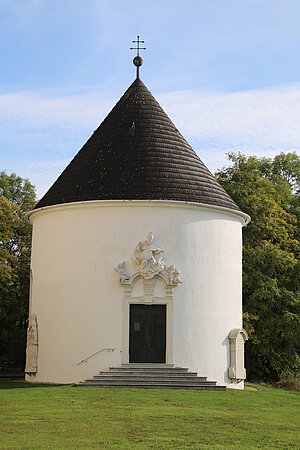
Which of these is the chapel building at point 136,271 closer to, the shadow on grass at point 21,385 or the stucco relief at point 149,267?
the stucco relief at point 149,267

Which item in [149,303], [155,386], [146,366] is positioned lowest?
[155,386]

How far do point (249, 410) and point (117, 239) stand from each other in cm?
889

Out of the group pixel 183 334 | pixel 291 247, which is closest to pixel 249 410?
pixel 183 334

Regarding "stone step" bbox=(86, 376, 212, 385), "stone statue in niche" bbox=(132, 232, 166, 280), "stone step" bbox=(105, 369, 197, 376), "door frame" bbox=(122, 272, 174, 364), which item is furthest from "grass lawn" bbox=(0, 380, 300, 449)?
"stone statue in niche" bbox=(132, 232, 166, 280)

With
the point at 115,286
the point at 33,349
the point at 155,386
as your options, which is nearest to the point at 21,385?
the point at 33,349

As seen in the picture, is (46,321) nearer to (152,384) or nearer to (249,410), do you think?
(152,384)

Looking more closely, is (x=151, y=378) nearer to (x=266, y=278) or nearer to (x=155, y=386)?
(x=155, y=386)

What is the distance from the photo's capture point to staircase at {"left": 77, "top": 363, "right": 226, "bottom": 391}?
80.6 feet

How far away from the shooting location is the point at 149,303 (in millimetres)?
26500

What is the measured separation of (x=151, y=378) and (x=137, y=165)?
297 inches

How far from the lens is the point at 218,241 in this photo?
92.0 ft

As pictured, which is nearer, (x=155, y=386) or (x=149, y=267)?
(x=155, y=386)

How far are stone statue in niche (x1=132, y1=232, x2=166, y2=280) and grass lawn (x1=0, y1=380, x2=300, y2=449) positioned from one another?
4484 mm

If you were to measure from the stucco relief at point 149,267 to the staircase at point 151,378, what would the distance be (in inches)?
108
